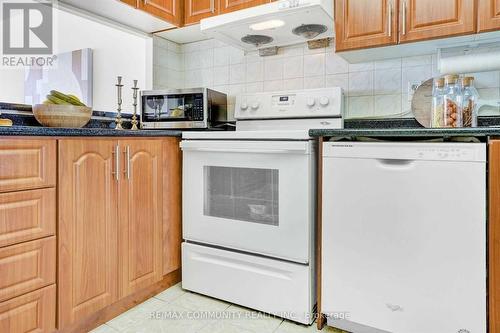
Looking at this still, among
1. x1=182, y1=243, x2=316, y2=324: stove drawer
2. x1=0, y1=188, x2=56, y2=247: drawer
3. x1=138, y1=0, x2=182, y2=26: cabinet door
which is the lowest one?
x1=182, y1=243, x2=316, y2=324: stove drawer

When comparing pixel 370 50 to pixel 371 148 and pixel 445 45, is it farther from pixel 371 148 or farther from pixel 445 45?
pixel 371 148

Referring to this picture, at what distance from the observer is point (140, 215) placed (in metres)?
1.66

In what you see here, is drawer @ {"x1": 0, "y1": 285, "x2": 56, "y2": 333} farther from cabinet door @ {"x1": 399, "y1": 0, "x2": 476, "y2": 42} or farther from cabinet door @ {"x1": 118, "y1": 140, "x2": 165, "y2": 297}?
cabinet door @ {"x1": 399, "y1": 0, "x2": 476, "y2": 42}

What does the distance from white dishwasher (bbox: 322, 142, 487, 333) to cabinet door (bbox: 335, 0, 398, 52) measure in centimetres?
66

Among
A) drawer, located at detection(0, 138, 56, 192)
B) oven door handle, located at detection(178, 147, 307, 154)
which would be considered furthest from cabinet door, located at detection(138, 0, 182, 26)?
drawer, located at detection(0, 138, 56, 192)

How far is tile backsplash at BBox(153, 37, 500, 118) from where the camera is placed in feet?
6.21

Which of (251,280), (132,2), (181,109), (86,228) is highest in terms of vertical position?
(132,2)

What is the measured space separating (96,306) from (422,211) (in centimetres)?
142

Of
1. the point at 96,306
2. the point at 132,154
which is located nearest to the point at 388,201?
the point at 132,154

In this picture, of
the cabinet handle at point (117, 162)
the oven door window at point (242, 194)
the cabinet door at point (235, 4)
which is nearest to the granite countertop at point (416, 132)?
the oven door window at point (242, 194)

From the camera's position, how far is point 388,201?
1324 mm

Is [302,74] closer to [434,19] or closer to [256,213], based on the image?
[434,19]

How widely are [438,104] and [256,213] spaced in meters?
1.07

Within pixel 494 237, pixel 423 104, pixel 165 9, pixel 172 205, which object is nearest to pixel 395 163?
pixel 494 237
